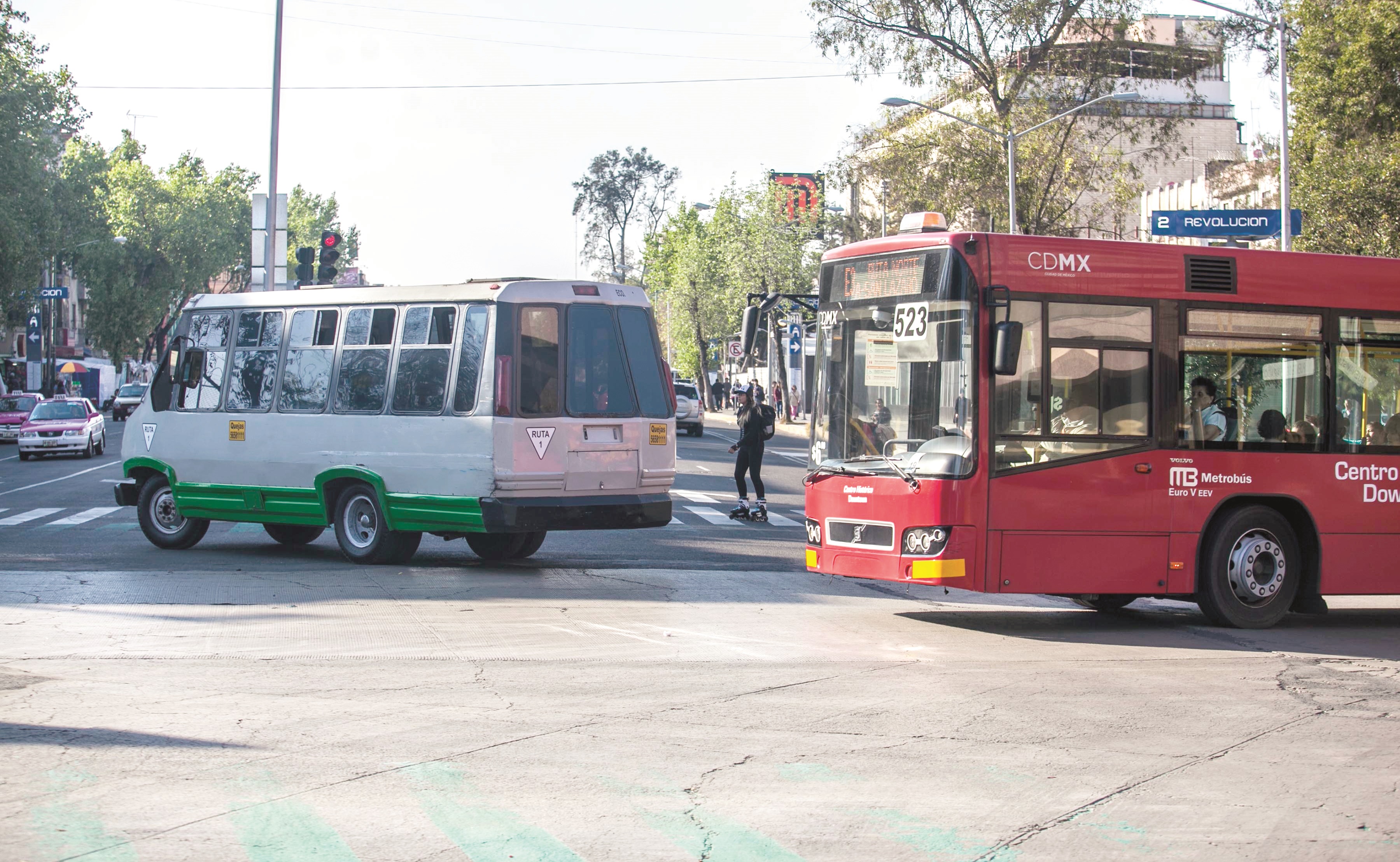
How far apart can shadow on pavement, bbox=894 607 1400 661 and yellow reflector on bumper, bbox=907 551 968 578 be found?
2.93ft

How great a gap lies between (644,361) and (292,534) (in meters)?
5.13

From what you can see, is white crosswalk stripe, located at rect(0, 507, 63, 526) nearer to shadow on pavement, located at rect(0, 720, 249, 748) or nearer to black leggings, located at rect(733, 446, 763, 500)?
black leggings, located at rect(733, 446, 763, 500)

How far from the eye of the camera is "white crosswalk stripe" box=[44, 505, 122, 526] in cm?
1922

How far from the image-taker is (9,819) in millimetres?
5434

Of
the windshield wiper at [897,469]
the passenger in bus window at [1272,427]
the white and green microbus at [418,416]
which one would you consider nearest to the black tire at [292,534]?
the white and green microbus at [418,416]

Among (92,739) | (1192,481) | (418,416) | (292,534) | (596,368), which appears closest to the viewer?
(92,739)

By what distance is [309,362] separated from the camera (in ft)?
49.2

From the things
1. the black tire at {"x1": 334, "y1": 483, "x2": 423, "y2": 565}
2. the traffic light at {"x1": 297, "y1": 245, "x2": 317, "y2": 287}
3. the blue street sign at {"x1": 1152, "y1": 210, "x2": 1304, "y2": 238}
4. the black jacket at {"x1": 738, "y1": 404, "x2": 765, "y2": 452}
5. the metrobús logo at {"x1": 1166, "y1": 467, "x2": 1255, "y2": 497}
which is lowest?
the black tire at {"x1": 334, "y1": 483, "x2": 423, "y2": 565}

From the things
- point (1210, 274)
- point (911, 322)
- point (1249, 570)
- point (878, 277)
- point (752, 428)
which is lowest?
point (1249, 570)

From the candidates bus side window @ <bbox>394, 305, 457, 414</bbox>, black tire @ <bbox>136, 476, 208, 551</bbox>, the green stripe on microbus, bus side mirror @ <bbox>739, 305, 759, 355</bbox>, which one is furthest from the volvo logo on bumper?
black tire @ <bbox>136, 476, 208, 551</bbox>

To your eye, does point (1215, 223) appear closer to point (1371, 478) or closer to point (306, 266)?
point (1371, 478)

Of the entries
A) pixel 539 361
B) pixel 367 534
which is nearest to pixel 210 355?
pixel 367 534

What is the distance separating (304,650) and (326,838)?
432 cm

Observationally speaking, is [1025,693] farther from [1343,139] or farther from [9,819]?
[1343,139]
